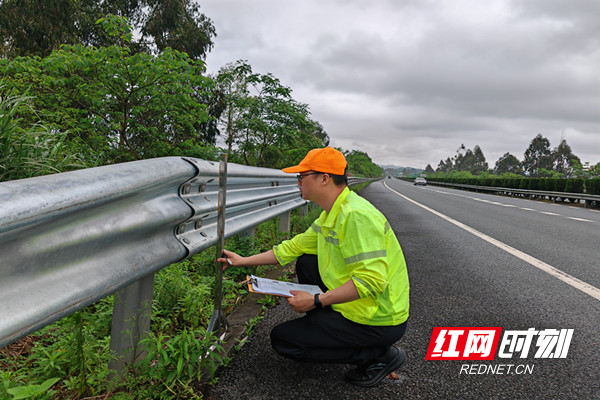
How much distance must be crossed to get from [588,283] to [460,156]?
5621 inches

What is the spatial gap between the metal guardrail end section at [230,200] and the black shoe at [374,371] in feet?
3.74

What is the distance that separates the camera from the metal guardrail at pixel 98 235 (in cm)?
113

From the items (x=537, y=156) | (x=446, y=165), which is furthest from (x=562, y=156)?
(x=446, y=165)

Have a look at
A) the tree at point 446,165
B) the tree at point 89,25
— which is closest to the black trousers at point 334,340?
the tree at point 89,25

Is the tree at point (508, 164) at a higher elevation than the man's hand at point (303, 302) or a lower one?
higher

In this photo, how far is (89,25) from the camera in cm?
1830

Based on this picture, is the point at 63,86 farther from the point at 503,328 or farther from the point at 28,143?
the point at 503,328

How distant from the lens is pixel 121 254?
5.39ft

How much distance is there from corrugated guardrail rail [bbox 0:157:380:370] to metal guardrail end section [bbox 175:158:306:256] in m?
0.01

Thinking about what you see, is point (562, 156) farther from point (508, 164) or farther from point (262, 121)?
point (262, 121)

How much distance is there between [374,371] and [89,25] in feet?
69.7

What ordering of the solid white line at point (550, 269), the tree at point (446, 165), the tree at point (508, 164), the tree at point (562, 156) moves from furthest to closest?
1. the tree at point (446, 165)
2. the tree at point (508, 164)
3. the tree at point (562, 156)
4. the solid white line at point (550, 269)

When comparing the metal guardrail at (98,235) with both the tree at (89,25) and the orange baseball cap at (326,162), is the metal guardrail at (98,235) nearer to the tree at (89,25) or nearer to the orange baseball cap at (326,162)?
the orange baseball cap at (326,162)

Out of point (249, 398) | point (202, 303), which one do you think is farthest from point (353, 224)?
point (202, 303)
